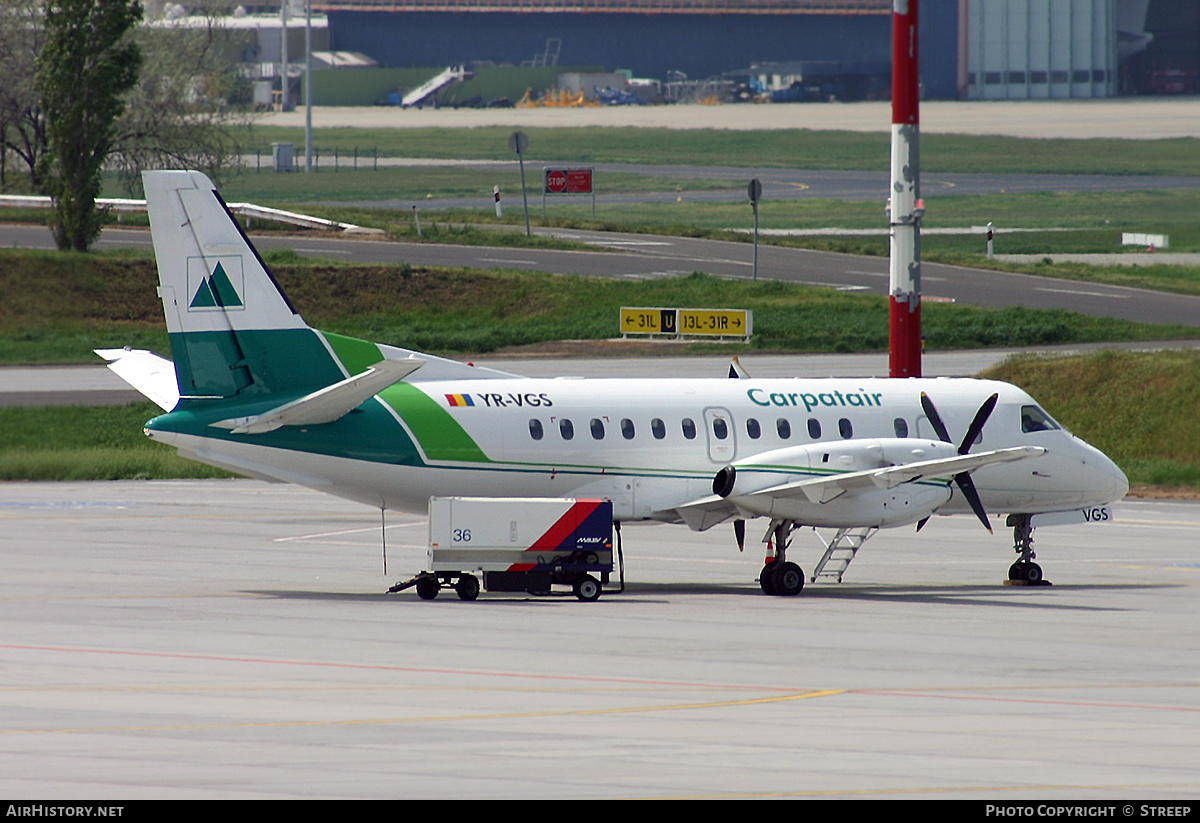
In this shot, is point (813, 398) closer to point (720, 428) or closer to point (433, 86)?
point (720, 428)

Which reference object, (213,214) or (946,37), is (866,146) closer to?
(946,37)

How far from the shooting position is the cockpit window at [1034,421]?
102ft

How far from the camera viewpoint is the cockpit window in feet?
102

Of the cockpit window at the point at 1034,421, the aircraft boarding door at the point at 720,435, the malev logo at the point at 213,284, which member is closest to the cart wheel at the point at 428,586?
the malev logo at the point at 213,284

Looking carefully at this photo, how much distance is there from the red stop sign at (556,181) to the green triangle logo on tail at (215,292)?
204ft

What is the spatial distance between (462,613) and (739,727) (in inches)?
337

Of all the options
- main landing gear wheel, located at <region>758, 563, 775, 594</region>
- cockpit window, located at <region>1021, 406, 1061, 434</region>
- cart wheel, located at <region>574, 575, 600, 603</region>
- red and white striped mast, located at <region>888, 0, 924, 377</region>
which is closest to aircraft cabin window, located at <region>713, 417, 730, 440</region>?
main landing gear wheel, located at <region>758, 563, 775, 594</region>

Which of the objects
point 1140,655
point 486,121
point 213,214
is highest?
point 486,121

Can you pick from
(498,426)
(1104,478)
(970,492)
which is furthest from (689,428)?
(1104,478)

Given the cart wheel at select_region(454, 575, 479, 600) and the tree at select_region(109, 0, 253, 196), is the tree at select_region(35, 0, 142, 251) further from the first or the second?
the cart wheel at select_region(454, 575, 479, 600)

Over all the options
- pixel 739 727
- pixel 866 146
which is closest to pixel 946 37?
pixel 866 146

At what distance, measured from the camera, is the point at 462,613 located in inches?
954

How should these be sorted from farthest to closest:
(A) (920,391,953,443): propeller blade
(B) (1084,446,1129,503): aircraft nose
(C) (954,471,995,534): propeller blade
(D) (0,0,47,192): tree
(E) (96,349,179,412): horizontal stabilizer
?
1. (D) (0,0,47,192): tree
2. (B) (1084,446,1129,503): aircraft nose
3. (E) (96,349,179,412): horizontal stabilizer
4. (A) (920,391,953,443): propeller blade
5. (C) (954,471,995,534): propeller blade

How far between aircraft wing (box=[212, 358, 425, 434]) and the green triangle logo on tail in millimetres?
2020
